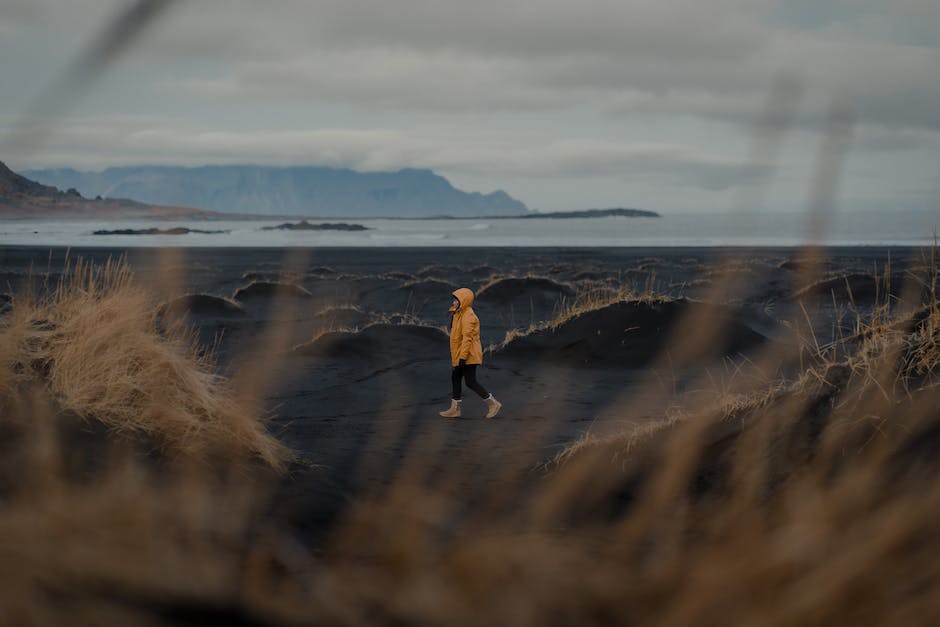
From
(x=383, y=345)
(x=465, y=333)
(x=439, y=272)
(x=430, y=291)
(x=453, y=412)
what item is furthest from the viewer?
A: (x=439, y=272)

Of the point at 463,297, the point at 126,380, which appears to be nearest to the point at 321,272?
the point at 463,297

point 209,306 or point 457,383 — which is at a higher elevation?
point 457,383

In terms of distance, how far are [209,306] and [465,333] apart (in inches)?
531

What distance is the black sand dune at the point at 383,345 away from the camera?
15.2 metres

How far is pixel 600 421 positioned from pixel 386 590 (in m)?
9.11

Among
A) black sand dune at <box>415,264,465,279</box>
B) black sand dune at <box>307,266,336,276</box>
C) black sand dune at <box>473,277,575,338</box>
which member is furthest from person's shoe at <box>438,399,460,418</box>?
black sand dune at <box>415,264,465,279</box>

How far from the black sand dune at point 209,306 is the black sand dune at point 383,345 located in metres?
6.43

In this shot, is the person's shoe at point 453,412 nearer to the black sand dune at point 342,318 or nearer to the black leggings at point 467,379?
the black leggings at point 467,379

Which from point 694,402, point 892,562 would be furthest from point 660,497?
point 694,402

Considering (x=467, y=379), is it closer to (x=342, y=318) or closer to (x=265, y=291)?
(x=342, y=318)

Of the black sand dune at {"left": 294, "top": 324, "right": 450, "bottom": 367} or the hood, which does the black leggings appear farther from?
the black sand dune at {"left": 294, "top": 324, "right": 450, "bottom": 367}

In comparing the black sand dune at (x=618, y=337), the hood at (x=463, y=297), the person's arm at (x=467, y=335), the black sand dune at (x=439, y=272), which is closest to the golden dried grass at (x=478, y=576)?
the hood at (x=463, y=297)

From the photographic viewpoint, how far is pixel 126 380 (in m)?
5.61

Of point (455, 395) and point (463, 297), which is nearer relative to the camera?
point (463, 297)
